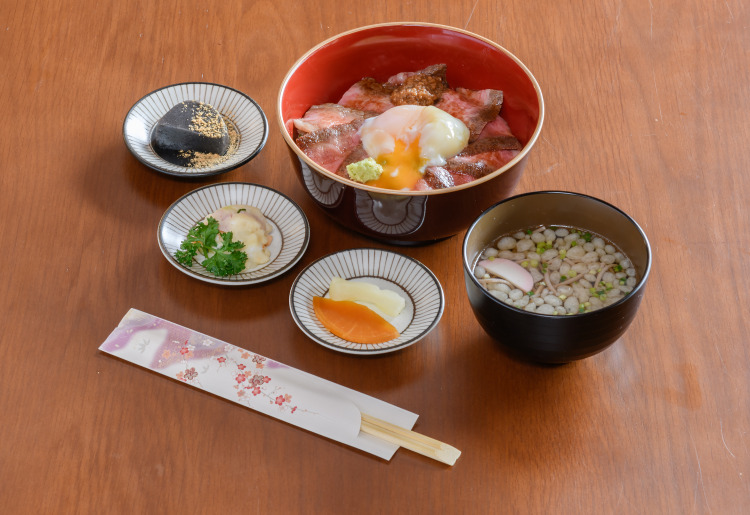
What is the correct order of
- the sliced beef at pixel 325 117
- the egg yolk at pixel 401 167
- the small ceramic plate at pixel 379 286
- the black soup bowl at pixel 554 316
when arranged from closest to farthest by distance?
the black soup bowl at pixel 554 316
the small ceramic plate at pixel 379 286
the egg yolk at pixel 401 167
the sliced beef at pixel 325 117

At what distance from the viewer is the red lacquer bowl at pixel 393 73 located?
1353 millimetres

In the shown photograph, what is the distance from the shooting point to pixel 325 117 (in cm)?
159

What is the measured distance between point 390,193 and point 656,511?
658mm

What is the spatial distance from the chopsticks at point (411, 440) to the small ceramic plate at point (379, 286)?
126 mm

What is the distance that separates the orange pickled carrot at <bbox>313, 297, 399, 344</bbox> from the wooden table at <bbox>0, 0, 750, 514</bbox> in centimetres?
5

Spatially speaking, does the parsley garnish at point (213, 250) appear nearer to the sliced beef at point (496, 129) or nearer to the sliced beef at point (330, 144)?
the sliced beef at point (330, 144)

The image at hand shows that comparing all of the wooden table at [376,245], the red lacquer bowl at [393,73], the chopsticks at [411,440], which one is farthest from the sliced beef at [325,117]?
the chopsticks at [411,440]

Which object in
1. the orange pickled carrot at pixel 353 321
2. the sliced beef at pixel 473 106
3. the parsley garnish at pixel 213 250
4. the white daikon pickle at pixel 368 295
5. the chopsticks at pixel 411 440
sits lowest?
the chopsticks at pixel 411 440

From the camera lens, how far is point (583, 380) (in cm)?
130

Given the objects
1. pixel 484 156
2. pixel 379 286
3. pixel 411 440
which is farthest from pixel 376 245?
pixel 411 440

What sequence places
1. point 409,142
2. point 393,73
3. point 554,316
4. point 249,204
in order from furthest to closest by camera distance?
point 393,73, point 249,204, point 409,142, point 554,316

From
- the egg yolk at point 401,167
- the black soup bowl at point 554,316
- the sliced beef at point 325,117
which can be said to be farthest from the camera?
the sliced beef at point 325,117

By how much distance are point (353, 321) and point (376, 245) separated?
0.22 m

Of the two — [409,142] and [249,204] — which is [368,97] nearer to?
[409,142]
